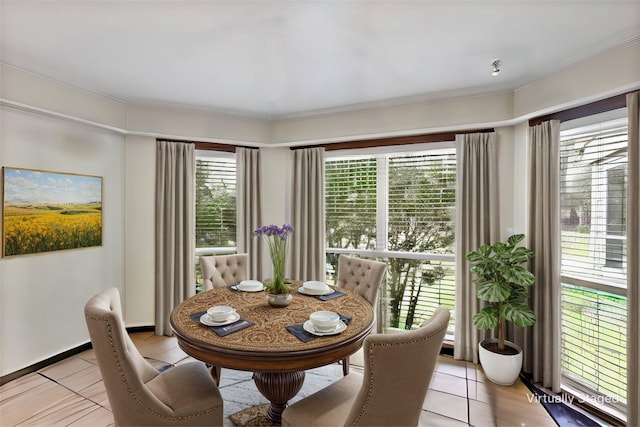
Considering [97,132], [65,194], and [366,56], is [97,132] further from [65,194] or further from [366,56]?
[366,56]

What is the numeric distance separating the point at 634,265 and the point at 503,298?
85cm

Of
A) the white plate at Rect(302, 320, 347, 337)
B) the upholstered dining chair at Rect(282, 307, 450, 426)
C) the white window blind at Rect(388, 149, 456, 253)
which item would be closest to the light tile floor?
the white plate at Rect(302, 320, 347, 337)

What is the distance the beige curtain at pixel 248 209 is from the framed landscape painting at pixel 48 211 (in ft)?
4.93

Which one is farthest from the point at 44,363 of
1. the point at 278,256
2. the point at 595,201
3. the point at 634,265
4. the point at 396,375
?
the point at 595,201

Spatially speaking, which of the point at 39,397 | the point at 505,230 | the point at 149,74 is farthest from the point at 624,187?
the point at 39,397

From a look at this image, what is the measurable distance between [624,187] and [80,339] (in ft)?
16.6

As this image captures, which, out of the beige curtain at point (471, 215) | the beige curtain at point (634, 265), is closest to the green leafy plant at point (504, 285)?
the beige curtain at point (471, 215)

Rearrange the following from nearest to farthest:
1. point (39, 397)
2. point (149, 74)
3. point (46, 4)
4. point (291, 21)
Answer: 1. point (46, 4)
2. point (291, 21)
3. point (39, 397)
4. point (149, 74)

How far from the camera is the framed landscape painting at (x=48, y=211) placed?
2744mm

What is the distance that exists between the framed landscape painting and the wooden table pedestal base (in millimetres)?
2437

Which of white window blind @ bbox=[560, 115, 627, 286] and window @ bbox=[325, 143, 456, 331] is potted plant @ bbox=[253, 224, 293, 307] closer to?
window @ bbox=[325, 143, 456, 331]

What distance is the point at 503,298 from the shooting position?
2645 mm

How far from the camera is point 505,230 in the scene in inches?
126

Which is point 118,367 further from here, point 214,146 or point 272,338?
point 214,146
